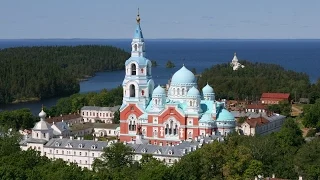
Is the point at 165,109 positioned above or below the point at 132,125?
above

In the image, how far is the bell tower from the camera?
42312 millimetres

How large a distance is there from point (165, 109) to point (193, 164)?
1142cm

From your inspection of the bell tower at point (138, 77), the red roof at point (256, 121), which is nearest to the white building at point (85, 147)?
the bell tower at point (138, 77)

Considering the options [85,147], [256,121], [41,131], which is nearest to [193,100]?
[256,121]

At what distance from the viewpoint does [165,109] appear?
40594 mm

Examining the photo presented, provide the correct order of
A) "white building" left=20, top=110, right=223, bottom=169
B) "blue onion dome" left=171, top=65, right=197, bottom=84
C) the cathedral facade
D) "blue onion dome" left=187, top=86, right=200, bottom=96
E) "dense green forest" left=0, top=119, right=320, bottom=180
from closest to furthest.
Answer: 1. "dense green forest" left=0, top=119, right=320, bottom=180
2. "white building" left=20, top=110, right=223, bottom=169
3. "blue onion dome" left=187, top=86, right=200, bottom=96
4. the cathedral facade
5. "blue onion dome" left=171, top=65, right=197, bottom=84

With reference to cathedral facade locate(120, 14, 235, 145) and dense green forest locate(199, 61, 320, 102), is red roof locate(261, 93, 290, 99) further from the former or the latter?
cathedral facade locate(120, 14, 235, 145)

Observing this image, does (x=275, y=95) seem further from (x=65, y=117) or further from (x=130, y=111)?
(x=130, y=111)

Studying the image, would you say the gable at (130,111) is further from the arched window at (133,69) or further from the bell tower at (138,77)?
the arched window at (133,69)

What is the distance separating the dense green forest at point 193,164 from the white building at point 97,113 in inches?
803

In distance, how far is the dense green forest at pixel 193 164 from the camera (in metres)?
27.4

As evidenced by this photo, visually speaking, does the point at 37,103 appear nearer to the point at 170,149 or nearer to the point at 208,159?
the point at 170,149

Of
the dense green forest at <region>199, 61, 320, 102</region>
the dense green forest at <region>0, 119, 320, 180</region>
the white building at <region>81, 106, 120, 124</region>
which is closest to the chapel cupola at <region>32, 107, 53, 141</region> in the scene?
the dense green forest at <region>0, 119, 320, 180</region>
